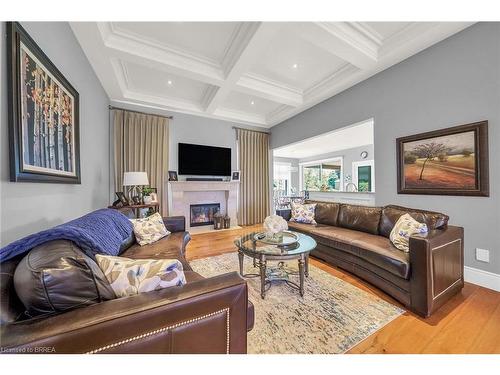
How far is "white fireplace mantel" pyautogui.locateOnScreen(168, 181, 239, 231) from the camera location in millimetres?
4422

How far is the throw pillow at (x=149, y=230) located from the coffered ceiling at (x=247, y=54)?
6.80 feet

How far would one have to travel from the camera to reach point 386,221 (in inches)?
98.3

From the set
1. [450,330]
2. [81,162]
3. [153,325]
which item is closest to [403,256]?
[450,330]

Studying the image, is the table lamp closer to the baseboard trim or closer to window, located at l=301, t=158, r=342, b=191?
the baseboard trim

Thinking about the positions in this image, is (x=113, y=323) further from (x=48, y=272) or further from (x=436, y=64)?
(x=436, y=64)

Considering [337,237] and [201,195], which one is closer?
[337,237]

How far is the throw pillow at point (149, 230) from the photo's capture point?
2.28 m

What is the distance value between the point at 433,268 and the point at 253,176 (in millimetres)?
4196

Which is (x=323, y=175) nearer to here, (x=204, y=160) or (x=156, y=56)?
(x=204, y=160)

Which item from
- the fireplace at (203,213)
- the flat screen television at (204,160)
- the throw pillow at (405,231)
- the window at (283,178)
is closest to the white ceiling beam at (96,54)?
the flat screen television at (204,160)

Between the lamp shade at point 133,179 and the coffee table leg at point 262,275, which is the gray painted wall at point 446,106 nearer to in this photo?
the coffee table leg at point 262,275

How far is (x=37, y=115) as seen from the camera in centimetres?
146

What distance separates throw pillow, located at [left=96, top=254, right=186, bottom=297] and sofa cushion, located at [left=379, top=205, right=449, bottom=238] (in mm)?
2404

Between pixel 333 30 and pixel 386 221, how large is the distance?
2284mm
